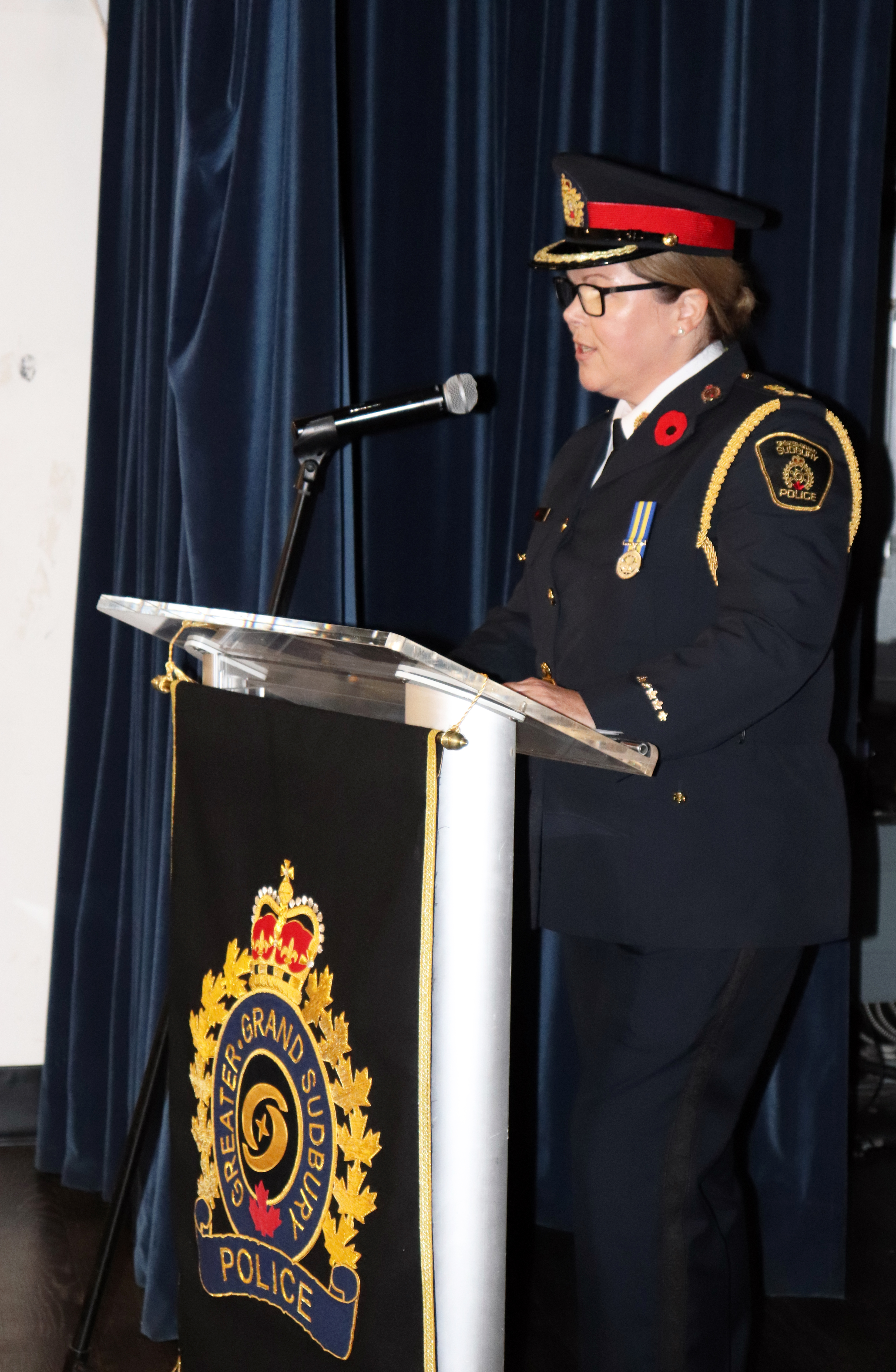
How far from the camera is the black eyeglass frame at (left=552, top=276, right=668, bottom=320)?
1435mm

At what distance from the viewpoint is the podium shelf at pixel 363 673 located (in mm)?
1001

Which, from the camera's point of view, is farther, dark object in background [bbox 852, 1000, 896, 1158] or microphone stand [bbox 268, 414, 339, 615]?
Result: dark object in background [bbox 852, 1000, 896, 1158]

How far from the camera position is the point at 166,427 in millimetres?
2018

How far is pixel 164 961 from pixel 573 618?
2.96ft

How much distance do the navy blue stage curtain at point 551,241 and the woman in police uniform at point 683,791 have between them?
25.2 inches

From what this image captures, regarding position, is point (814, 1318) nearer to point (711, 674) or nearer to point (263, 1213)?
point (263, 1213)

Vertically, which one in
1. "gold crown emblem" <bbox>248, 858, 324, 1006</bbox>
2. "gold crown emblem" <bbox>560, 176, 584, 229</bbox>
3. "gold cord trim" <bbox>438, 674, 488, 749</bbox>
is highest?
"gold crown emblem" <bbox>560, 176, 584, 229</bbox>

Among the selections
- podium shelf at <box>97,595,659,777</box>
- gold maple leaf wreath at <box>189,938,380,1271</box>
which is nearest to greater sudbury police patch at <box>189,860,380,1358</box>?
gold maple leaf wreath at <box>189,938,380,1271</box>

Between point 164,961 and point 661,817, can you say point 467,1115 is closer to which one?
point 661,817

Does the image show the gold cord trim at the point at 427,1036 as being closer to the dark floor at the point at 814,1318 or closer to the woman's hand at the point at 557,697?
the woman's hand at the point at 557,697

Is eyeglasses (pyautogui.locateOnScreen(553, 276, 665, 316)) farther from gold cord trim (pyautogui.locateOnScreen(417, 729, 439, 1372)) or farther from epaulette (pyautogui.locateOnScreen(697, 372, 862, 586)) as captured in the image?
gold cord trim (pyautogui.locateOnScreen(417, 729, 439, 1372))

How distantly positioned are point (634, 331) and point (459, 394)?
8.5 inches

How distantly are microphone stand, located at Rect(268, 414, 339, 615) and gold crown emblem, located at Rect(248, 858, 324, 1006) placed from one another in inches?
17.9

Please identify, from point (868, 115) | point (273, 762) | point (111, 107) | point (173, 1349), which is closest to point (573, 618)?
point (273, 762)
